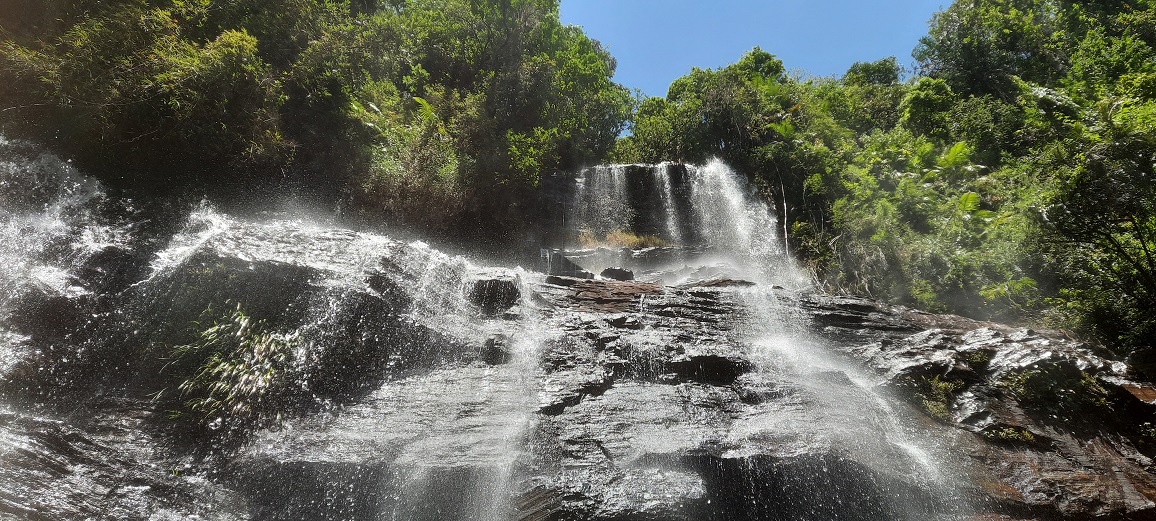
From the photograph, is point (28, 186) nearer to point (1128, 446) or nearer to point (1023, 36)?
point (1128, 446)

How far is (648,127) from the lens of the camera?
65.1 ft

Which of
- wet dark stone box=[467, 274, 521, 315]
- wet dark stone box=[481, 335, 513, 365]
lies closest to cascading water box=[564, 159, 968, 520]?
wet dark stone box=[481, 335, 513, 365]

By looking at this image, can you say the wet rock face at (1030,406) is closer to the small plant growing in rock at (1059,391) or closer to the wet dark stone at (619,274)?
the small plant growing in rock at (1059,391)

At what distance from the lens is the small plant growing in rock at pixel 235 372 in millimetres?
6211

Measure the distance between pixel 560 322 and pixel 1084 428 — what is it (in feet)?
25.4

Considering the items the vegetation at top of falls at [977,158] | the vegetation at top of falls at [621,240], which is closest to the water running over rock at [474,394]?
the vegetation at top of falls at [977,158]

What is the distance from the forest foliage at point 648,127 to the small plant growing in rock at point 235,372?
3.83 m

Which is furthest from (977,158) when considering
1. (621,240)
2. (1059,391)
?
(621,240)

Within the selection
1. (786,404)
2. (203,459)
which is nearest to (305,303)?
(203,459)

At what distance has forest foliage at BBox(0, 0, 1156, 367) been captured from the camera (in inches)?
282

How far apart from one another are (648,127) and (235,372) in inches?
690

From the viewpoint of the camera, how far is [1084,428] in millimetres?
6051

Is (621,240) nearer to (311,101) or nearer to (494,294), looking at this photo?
(494,294)

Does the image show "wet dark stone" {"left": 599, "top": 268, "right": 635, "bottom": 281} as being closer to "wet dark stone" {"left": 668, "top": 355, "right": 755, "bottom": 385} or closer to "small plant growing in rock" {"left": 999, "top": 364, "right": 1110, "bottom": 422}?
"wet dark stone" {"left": 668, "top": 355, "right": 755, "bottom": 385}
